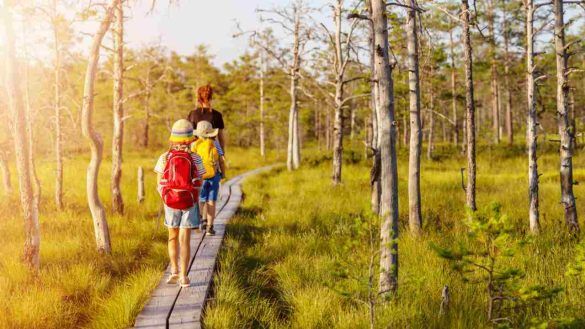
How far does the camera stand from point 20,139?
570 cm

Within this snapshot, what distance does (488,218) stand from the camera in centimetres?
360

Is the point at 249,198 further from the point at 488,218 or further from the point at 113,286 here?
the point at 488,218

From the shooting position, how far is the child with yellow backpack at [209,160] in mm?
6887

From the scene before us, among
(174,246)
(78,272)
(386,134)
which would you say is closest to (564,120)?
(386,134)

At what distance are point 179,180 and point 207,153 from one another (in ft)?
6.65

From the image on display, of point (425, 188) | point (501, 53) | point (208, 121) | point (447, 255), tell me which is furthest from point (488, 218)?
point (501, 53)

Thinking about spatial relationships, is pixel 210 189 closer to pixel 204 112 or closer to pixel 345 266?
pixel 204 112

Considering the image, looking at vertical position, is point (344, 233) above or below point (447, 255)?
below

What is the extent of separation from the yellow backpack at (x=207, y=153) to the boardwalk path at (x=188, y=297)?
1179 millimetres

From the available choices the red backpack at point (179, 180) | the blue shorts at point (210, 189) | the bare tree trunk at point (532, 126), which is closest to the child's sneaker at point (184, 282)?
the red backpack at point (179, 180)

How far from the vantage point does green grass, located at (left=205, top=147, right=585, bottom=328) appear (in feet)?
13.8

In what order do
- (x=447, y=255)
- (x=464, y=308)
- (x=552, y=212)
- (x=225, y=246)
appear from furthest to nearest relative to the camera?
(x=552, y=212) < (x=225, y=246) < (x=464, y=308) < (x=447, y=255)

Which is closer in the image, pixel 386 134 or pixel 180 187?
pixel 386 134

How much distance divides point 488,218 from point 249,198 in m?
8.67
